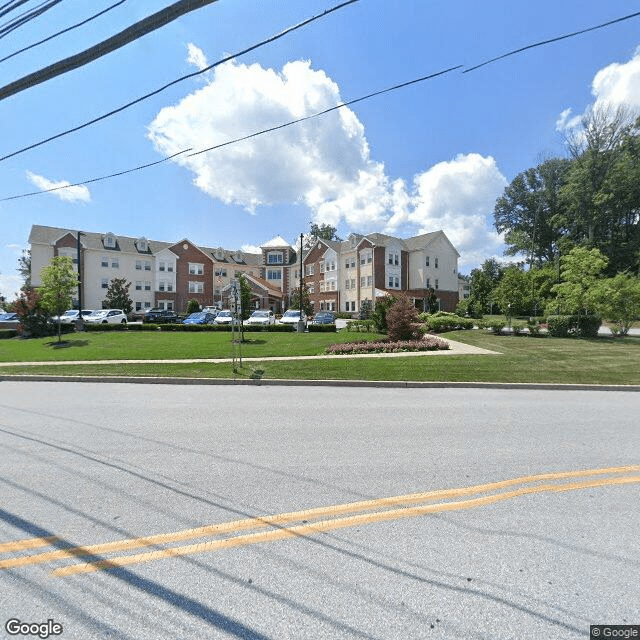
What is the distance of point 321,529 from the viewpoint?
3.07 meters

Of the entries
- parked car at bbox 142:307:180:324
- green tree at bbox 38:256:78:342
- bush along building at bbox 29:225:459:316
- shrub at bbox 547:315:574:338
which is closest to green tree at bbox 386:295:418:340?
shrub at bbox 547:315:574:338

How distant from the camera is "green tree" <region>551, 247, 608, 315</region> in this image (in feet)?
69.2

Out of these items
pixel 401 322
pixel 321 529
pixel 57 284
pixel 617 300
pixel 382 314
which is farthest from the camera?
pixel 57 284

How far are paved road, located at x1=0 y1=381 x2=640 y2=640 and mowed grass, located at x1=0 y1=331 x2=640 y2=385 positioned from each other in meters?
4.98

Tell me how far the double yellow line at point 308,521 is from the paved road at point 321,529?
16 mm

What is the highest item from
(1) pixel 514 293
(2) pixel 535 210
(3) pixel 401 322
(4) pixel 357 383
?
(2) pixel 535 210

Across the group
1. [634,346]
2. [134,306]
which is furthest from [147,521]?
[134,306]

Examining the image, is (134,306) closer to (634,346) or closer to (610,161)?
(634,346)

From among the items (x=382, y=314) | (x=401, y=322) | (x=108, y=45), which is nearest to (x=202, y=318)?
(x=382, y=314)

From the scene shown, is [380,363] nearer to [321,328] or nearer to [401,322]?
[401,322]

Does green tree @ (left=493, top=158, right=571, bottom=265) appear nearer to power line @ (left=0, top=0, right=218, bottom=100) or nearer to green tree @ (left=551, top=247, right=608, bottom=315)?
green tree @ (left=551, top=247, right=608, bottom=315)

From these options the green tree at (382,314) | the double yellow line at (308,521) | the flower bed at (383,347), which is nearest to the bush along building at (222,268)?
the green tree at (382,314)

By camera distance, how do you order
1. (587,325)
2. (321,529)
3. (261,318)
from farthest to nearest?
(261,318), (587,325), (321,529)

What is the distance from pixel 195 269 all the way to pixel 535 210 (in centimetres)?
5364
